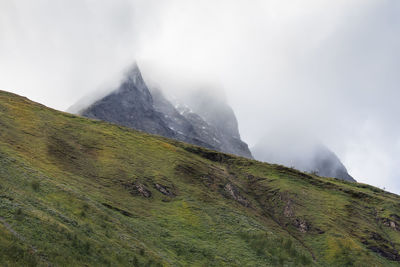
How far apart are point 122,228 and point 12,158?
76.0 ft

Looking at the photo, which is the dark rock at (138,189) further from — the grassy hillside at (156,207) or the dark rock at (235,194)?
the dark rock at (235,194)

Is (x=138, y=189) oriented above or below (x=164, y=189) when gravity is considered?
below

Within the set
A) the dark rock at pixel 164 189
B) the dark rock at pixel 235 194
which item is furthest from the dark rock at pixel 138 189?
the dark rock at pixel 235 194

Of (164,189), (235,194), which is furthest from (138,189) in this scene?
(235,194)

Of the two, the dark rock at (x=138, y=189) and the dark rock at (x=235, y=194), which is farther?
the dark rock at (x=235, y=194)

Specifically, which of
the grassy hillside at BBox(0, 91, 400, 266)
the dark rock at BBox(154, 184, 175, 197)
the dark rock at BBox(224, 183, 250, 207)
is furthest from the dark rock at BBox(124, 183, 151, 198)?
the dark rock at BBox(224, 183, 250, 207)

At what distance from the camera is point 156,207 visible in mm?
76250

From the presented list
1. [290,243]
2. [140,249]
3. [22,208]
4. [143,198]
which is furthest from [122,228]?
[290,243]

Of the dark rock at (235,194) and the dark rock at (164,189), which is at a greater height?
the dark rock at (235,194)

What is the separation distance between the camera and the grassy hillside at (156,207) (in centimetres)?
4381

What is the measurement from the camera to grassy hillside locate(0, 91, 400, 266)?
43.8 metres

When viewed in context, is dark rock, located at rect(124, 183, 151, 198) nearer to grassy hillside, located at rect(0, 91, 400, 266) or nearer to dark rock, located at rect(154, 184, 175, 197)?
grassy hillside, located at rect(0, 91, 400, 266)

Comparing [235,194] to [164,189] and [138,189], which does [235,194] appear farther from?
[138,189]

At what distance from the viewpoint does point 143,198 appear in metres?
78.7
